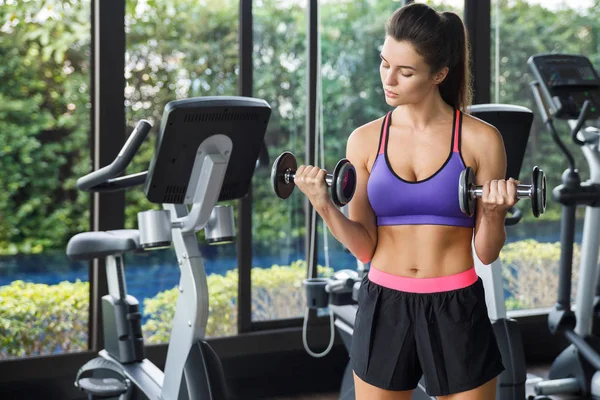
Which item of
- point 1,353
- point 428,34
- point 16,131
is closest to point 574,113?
point 428,34

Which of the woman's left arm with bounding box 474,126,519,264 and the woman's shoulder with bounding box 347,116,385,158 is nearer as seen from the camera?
the woman's left arm with bounding box 474,126,519,264

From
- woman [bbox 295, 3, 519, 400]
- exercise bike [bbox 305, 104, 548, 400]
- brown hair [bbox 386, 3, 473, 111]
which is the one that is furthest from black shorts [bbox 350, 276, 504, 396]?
exercise bike [bbox 305, 104, 548, 400]

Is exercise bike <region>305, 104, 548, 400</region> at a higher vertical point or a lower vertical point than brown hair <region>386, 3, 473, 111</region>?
lower

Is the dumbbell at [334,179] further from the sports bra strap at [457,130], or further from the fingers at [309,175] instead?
the sports bra strap at [457,130]

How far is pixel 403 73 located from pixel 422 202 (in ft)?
0.89

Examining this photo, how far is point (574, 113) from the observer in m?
3.52

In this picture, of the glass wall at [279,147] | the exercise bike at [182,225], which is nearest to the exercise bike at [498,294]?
the exercise bike at [182,225]

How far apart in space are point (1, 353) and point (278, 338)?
4.07ft

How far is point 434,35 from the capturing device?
66.5 inches

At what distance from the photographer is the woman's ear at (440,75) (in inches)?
68.3

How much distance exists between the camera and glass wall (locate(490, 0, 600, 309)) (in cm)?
448

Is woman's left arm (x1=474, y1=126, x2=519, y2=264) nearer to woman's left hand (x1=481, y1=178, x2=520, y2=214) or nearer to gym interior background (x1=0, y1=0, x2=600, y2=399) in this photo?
woman's left hand (x1=481, y1=178, x2=520, y2=214)

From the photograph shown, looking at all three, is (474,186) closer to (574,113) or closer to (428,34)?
(428,34)

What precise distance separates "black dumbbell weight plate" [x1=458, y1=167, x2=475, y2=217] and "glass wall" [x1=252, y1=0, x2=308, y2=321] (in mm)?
2330
